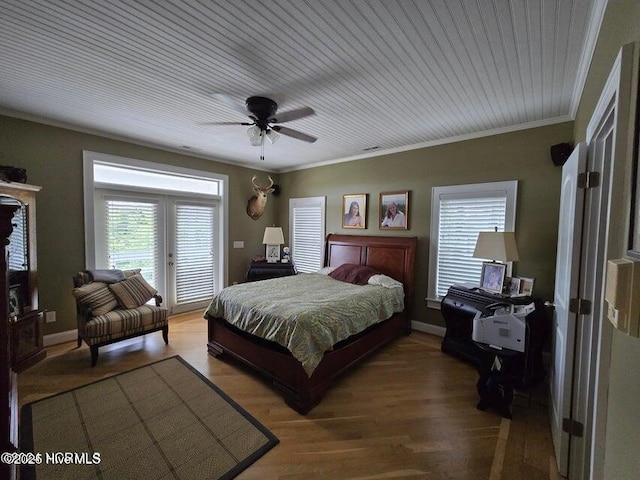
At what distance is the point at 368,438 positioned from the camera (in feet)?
6.47

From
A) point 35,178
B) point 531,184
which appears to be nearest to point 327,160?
point 531,184

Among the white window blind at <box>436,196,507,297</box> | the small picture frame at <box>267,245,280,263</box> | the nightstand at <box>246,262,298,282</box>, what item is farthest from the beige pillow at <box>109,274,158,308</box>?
the white window blind at <box>436,196,507,297</box>

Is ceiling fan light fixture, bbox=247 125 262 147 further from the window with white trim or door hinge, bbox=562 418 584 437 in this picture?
door hinge, bbox=562 418 584 437

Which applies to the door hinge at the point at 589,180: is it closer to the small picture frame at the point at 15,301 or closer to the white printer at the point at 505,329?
the white printer at the point at 505,329

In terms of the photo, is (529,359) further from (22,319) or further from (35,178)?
(35,178)

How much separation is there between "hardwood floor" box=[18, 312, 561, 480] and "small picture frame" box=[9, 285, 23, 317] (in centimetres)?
60

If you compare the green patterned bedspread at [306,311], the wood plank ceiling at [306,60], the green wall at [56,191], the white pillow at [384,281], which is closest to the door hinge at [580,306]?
the wood plank ceiling at [306,60]

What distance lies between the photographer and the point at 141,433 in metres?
1.96

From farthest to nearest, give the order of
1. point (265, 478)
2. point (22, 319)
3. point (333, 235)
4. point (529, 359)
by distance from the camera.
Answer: point (333, 235) → point (22, 319) → point (529, 359) → point (265, 478)

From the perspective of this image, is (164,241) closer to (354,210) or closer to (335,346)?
(354,210)

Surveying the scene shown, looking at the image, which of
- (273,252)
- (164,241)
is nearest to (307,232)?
(273,252)

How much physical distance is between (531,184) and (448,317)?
1.78 meters

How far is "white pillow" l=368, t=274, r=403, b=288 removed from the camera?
11.9 ft

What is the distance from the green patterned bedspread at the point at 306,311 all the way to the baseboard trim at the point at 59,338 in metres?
1.94
